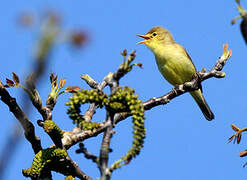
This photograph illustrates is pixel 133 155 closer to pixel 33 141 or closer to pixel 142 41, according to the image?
pixel 33 141

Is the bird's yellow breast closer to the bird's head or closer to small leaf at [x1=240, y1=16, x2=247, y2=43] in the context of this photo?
the bird's head

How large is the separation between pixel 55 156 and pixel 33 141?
Result: 0.81 ft

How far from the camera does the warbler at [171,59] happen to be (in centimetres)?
733

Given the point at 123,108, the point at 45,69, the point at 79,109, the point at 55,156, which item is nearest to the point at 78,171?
the point at 55,156

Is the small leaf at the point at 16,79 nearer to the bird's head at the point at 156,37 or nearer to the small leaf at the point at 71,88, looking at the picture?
the small leaf at the point at 71,88

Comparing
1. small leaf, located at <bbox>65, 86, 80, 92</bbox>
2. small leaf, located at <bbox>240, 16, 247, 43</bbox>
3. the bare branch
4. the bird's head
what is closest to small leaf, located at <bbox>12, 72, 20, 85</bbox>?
the bare branch

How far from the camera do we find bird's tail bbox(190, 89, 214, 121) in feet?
26.1

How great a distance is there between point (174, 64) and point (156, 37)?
998mm

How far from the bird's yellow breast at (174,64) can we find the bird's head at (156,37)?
203mm

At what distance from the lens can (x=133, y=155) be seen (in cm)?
167

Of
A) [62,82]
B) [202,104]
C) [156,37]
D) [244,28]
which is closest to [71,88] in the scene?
[62,82]

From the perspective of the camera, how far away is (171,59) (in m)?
7.34

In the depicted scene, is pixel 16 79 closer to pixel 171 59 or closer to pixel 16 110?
pixel 16 110

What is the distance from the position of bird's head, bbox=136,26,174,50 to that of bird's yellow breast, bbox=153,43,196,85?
203 mm
